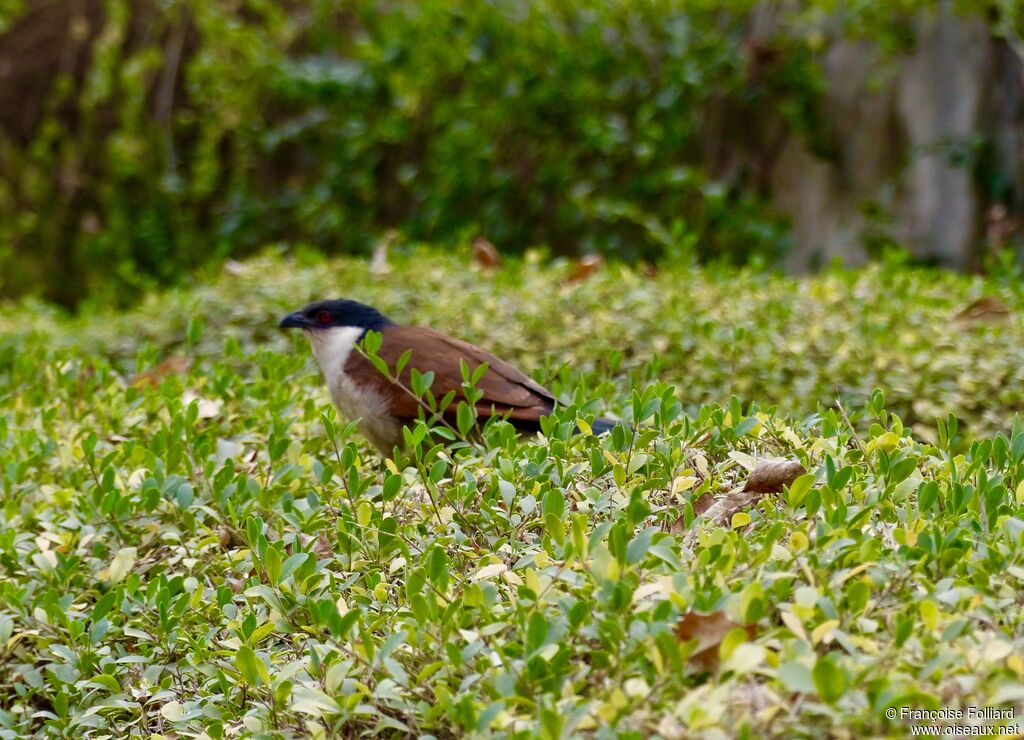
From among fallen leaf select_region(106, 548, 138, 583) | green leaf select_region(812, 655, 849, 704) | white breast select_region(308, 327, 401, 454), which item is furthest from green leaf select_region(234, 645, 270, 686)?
white breast select_region(308, 327, 401, 454)

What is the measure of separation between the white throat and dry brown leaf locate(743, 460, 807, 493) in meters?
1.72

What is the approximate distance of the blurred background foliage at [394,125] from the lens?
28.8 ft

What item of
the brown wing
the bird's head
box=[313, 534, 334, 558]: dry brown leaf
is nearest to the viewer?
box=[313, 534, 334, 558]: dry brown leaf

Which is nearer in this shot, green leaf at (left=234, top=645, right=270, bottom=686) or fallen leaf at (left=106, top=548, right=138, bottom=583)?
green leaf at (left=234, top=645, right=270, bottom=686)

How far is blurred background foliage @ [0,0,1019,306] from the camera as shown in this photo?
28.8ft

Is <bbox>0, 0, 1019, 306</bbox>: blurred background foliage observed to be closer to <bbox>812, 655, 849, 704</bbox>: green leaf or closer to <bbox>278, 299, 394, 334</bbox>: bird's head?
<bbox>278, 299, 394, 334</bbox>: bird's head

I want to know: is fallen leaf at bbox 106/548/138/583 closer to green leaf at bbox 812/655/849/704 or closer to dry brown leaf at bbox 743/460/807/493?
dry brown leaf at bbox 743/460/807/493

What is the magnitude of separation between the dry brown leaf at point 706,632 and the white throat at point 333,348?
7.50ft

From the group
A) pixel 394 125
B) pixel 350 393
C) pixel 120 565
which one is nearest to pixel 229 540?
pixel 120 565

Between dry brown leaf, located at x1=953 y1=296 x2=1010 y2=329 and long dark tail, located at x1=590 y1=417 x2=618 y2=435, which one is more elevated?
long dark tail, located at x1=590 y1=417 x2=618 y2=435

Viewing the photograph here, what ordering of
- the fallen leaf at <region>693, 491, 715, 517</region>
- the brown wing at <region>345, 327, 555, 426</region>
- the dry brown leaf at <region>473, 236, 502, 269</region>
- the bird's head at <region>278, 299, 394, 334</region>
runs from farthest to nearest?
the dry brown leaf at <region>473, 236, 502, 269</region> < the bird's head at <region>278, 299, 394, 334</region> < the brown wing at <region>345, 327, 555, 426</region> < the fallen leaf at <region>693, 491, 715, 517</region>

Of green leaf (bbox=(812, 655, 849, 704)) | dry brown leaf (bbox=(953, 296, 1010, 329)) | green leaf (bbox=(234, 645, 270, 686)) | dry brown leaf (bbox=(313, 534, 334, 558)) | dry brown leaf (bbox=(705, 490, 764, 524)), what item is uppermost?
green leaf (bbox=(812, 655, 849, 704))

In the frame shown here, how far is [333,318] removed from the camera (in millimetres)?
4438

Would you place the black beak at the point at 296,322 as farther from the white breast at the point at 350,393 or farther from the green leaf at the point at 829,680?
the green leaf at the point at 829,680
